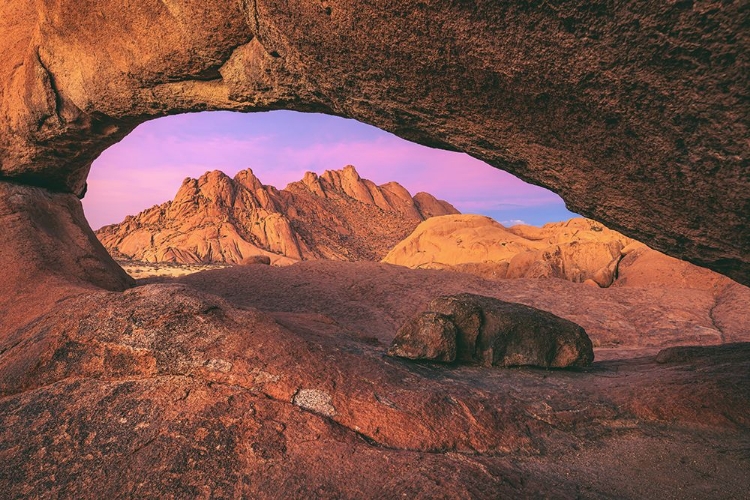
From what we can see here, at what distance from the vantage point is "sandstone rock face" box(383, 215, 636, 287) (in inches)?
761

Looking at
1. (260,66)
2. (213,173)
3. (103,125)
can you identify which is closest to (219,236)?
(213,173)

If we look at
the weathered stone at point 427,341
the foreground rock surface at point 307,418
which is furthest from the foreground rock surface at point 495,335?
the foreground rock surface at point 307,418

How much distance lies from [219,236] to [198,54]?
64.6 metres

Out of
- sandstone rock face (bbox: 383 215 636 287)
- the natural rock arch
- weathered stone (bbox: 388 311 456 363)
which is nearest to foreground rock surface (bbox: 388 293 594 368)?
weathered stone (bbox: 388 311 456 363)

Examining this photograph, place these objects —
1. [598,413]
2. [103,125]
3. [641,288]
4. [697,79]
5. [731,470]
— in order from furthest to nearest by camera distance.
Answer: [641,288]
[103,125]
[598,413]
[731,470]
[697,79]

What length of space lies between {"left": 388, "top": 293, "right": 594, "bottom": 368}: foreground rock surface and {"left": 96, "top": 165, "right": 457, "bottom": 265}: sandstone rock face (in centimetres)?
4731

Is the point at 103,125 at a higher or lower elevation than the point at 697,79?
higher

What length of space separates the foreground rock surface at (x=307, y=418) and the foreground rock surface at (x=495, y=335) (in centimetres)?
57

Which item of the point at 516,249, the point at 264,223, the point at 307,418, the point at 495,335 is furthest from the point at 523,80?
the point at 264,223

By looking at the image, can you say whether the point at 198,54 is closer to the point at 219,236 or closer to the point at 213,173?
the point at 219,236

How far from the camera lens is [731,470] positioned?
14.0 ft

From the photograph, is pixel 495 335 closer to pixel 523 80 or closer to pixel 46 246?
pixel 523 80

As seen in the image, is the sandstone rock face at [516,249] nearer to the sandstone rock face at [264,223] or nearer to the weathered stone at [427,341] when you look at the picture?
the weathered stone at [427,341]

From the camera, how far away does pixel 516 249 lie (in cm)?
2825
